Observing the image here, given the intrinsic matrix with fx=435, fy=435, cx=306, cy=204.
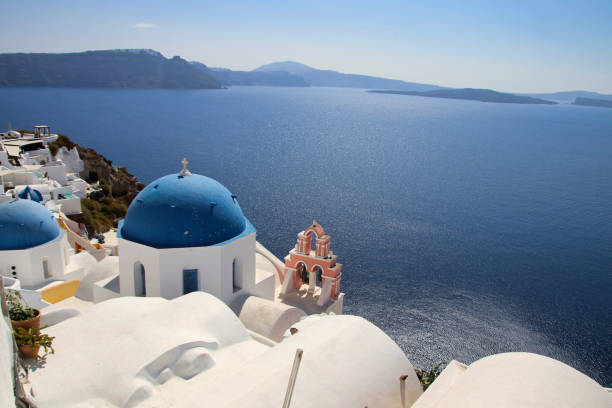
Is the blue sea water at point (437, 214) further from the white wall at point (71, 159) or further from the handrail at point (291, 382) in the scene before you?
the handrail at point (291, 382)

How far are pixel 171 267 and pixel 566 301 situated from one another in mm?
29796

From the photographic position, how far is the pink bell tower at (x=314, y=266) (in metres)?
17.9

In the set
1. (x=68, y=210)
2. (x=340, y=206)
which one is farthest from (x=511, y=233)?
(x=68, y=210)

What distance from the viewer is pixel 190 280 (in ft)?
44.7

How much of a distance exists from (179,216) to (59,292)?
25.7ft

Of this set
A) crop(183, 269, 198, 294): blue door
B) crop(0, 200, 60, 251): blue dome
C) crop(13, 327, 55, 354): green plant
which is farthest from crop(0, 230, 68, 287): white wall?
crop(13, 327, 55, 354): green plant

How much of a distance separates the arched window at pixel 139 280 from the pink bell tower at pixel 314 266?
6.08m

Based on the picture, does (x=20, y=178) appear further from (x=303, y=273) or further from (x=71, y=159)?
(x=303, y=273)

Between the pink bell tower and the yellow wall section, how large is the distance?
864 cm

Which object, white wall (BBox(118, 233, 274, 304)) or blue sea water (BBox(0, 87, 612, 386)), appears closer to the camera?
white wall (BBox(118, 233, 274, 304))

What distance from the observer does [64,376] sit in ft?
26.7

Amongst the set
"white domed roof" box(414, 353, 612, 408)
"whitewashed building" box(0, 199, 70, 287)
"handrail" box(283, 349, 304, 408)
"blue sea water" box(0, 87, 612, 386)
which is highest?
"handrail" box(283, 349, 304, 408)

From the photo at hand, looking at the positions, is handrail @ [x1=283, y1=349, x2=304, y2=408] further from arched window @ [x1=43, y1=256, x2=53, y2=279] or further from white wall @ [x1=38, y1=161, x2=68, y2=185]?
white wall @ [x1=38, y1=161, x2=68, y2=185]

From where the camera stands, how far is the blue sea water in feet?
94.3
